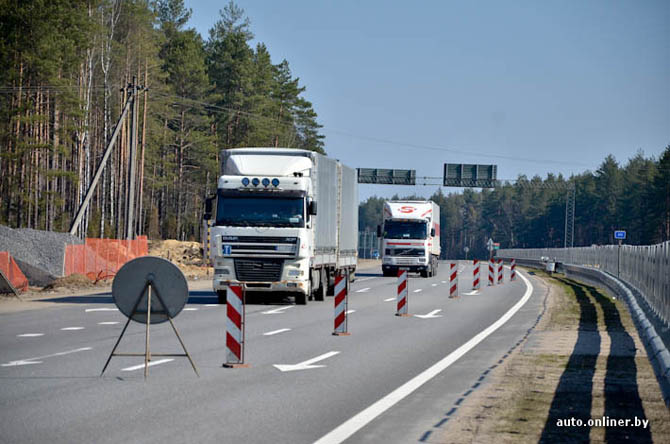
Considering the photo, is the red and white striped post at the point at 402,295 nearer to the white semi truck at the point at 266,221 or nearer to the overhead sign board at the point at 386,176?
the white semi truck at the point at 266,221

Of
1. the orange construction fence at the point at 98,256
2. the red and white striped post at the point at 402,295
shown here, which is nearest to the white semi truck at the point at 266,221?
the red and white striped post at the point at 402,295

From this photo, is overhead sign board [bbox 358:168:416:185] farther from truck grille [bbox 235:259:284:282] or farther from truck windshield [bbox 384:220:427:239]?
truck grille [bbox 235:259:284:282]

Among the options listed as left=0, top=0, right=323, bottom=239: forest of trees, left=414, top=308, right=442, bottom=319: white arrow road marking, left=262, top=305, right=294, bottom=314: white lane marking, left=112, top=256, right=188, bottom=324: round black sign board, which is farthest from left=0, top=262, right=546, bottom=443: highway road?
left=0, top=0, right=323, bottom=239: forest of trees

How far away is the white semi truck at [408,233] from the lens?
4894cm

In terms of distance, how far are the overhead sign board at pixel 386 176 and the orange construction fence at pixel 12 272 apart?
70.4m

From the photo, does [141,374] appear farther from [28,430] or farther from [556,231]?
[556,231]

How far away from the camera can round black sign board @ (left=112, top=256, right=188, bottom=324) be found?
38.4ft

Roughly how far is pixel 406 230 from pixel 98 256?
15.8 m

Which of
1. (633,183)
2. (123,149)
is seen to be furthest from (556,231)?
(123,149)

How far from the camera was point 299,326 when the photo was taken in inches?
785

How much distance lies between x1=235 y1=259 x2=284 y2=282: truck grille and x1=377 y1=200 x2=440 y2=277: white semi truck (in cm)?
2362

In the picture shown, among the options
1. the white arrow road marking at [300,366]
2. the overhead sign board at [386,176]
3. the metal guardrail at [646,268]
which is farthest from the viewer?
the overhead sign board at [386,176]

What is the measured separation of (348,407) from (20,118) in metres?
50.2

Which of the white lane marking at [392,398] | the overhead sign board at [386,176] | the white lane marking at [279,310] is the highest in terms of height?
the overhead sign board at [386,176]
